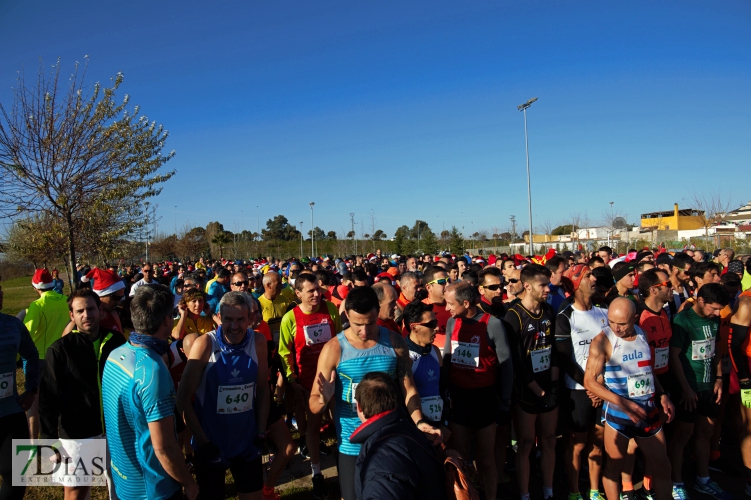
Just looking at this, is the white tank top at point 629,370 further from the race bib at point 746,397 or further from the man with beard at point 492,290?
the man with beard at point 492,290

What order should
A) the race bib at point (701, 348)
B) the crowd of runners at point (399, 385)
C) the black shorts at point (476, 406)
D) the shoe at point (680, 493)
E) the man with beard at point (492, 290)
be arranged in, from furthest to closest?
1. the man with beard at point (492, 290)
2. the race bib at point (701, 348)
3. the shoe at point (680, 493)
4. the black shorts at point (476, 406)
5. the crowd of runners at point (399, 385)

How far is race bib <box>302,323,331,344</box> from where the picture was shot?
5012 millimetres

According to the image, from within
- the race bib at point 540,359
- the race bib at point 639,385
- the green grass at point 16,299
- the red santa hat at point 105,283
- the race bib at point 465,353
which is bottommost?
the green grass at point 16,299

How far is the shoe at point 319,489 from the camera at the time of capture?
14.9 feet

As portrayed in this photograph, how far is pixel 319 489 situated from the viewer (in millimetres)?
4551

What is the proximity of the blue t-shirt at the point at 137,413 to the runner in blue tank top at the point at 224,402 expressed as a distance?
512 millimetres

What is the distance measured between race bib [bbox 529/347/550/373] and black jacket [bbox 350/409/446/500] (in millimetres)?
2388

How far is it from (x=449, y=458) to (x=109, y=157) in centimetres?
1021

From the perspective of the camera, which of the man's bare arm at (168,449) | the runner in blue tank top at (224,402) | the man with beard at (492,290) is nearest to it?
the man's bare arm at (168,449)

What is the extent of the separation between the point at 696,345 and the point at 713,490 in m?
1.52

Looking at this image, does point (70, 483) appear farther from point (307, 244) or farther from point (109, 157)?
point (307, 244)

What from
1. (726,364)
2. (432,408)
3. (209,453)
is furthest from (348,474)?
(726,364)

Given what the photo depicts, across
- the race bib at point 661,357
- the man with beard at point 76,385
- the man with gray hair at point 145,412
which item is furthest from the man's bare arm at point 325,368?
the race bib at point 661,357

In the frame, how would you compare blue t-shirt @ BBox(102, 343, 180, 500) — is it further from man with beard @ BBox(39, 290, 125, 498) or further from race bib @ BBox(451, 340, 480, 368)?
race bib @ BBox(451, 340, 480, 368)
